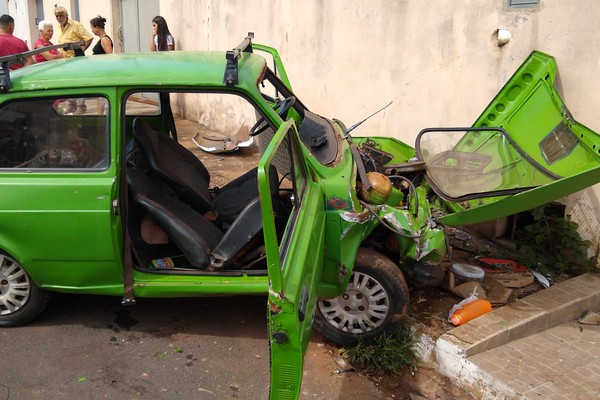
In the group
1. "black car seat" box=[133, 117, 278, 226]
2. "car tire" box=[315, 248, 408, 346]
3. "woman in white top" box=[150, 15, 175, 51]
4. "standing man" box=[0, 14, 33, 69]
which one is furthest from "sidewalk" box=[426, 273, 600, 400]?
"woman in white top" box=[150, 15, 175, 51]

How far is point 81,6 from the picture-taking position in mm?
13625

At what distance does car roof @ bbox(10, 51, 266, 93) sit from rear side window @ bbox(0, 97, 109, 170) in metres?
0.11

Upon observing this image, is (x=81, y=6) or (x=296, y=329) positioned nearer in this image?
(x=296, y=329)

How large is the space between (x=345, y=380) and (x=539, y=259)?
2283 millimetres

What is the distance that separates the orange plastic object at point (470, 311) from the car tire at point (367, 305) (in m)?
0.50

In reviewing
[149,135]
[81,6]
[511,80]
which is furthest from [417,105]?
[81,6]

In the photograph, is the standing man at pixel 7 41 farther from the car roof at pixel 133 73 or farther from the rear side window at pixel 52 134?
the rear side window at pixel 52 134

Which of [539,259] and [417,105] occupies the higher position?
[417,105]

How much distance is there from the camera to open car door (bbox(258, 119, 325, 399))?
236 cm

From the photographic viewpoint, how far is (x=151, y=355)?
3.76m

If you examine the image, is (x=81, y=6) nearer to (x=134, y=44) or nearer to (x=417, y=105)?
(x=134, y=44)

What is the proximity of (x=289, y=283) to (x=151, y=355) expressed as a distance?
170 centimetres

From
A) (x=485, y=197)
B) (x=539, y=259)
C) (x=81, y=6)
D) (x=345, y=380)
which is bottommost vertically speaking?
(x=345, y=380)

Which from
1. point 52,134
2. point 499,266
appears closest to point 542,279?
point 499,266
